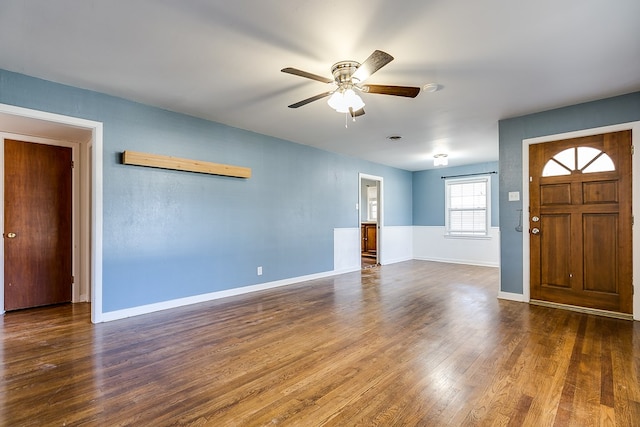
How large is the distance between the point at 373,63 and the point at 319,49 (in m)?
0.53

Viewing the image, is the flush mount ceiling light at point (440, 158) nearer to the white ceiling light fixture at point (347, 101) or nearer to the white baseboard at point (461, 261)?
the white baseboard at point (461, 261)

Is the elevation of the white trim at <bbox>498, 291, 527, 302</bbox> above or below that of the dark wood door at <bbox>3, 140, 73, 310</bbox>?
below

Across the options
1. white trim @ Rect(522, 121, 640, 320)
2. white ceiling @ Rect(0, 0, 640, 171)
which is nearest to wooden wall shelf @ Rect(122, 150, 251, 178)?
white ceiling @ Rect(0, 0, 640, 171)

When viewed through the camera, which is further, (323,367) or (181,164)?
(181,164)

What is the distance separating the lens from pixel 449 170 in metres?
7.86

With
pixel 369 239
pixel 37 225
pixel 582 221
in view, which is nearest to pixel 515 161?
pixel 582 221

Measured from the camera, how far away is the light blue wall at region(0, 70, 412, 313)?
337cm

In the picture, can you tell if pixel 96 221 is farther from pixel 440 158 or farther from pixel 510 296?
pixel 440 158

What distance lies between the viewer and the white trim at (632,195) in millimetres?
3338

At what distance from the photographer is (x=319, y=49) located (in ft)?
8.09

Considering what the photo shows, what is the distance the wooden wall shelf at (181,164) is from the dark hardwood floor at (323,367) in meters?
1.72

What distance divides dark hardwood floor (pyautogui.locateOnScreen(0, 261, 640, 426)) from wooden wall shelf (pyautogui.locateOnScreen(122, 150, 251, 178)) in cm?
172

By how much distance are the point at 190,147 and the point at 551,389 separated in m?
4.25

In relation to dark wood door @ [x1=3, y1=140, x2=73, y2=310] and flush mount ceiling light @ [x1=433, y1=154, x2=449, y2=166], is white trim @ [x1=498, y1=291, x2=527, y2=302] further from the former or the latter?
dark wood door @ [x1=3, y1=140, x2=73, y2=310]
